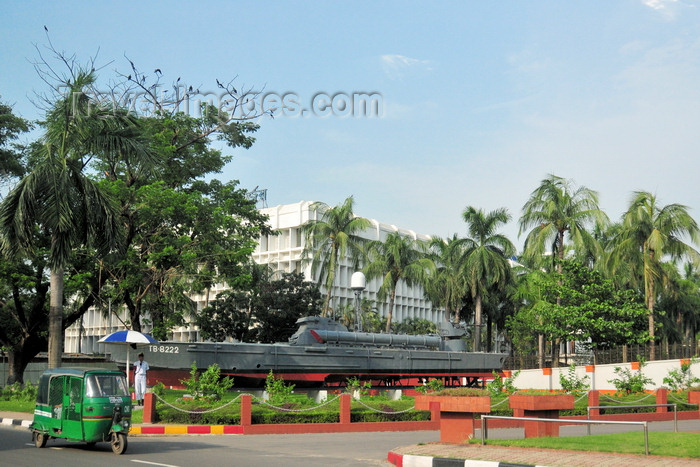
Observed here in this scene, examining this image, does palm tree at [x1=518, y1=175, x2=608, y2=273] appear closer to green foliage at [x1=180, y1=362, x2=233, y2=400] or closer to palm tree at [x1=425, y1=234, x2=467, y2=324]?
palm tree at [x1=425, y1=234, x2=467, y2=324]

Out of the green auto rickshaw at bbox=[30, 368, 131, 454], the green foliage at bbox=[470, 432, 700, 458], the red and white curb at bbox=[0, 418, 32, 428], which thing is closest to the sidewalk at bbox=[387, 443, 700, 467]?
the green foliage at bbox=[470, 432, 700, 458]

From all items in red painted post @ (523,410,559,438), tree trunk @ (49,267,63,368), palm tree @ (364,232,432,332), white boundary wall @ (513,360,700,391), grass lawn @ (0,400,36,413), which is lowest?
white boundary wall @ (513,360,700,391)

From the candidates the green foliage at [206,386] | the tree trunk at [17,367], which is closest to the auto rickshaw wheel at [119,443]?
the green foliage at [206,386]

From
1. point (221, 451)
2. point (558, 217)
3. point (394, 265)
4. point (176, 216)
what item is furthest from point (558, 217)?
point (221, 451)

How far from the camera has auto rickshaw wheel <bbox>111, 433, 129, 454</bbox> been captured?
12.7 m

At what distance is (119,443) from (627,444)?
8.63 m

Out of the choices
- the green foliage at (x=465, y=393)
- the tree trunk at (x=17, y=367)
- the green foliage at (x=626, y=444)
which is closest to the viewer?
the green foliage at (x=626, y=444)

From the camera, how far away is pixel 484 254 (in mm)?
46344

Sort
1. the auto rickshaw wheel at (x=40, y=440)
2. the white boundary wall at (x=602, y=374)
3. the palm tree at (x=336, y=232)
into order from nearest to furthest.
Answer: the auto rickshaw wheel at (x=40, y=440) < the white boundary wall at (x=602, y=374) < the palm tree at (x=336, y=232)

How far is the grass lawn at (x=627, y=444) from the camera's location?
10.7 metres

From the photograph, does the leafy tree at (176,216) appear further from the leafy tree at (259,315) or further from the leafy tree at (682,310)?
the leafy tree at (682,310)

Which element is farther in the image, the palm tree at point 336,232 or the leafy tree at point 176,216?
the palm tree at point 336,232

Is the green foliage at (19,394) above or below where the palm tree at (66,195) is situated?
below

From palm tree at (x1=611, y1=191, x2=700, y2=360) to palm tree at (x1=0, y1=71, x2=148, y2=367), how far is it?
2811 cm
